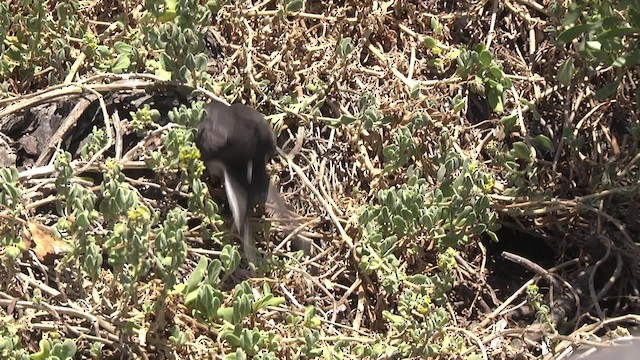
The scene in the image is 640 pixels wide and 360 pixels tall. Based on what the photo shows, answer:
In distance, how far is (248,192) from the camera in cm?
260

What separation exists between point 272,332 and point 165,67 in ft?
2.78

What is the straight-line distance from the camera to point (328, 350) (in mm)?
2342

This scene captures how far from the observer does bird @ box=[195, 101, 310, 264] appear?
8.48ft

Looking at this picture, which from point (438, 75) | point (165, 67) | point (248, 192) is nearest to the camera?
point (248, 192)

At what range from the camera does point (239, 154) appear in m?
2.61

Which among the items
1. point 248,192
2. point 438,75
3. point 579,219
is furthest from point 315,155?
point 579,219

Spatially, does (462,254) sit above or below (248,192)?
below

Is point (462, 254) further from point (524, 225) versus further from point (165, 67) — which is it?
point (165, 67)

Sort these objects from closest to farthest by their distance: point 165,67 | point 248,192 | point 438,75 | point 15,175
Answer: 1. point 15,175
2. point 248,192
3. point 165,67
4. point 438,75

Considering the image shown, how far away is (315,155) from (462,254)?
0.50m

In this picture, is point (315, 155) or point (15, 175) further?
point (315, 155)

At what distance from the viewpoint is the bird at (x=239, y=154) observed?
102 inches

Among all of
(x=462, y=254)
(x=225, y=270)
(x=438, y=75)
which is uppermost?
(x=438, y=75)

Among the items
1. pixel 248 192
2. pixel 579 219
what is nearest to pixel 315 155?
pixel 248 192
